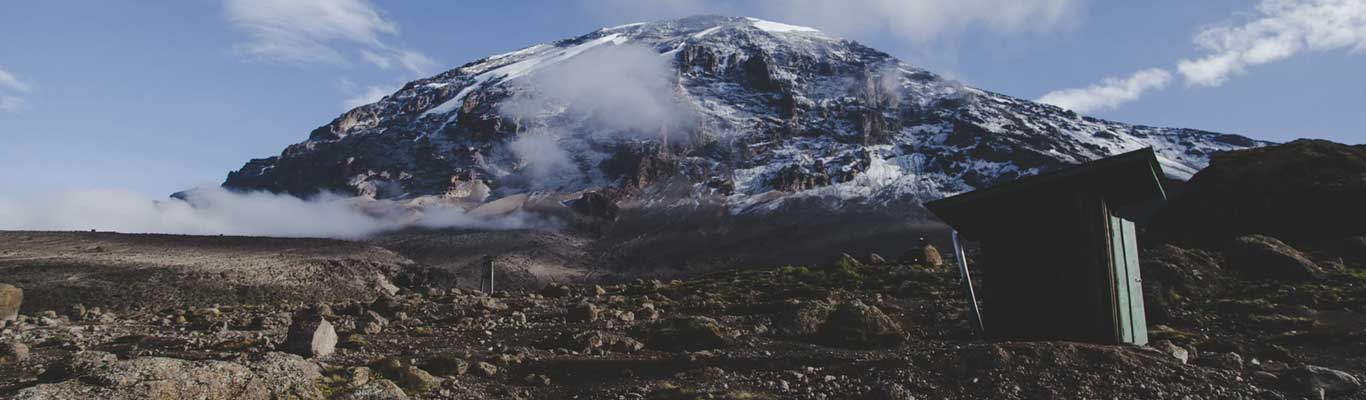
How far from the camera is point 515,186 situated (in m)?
138

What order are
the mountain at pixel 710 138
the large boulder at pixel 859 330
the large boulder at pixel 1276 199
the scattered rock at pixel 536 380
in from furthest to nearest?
the mountain at pixel 710 138 < the large boulder at pixel 1276 199 < the large boulder at pixel 859 330 < the scattered rock at pixel 536 380

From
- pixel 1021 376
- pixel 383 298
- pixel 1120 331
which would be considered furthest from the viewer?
pixel 383 298

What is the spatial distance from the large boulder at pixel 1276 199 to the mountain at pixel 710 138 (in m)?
71.8

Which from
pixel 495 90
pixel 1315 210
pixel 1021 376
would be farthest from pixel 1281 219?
pixel 495 90

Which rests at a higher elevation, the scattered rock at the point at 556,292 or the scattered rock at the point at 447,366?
the scattered rock at the point at 556,292

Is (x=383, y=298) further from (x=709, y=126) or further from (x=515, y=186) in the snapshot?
(x=709, y=126)

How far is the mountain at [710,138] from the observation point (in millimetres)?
126250

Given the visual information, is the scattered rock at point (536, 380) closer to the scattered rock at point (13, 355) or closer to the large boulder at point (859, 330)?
the large boulder at point (859, 330)

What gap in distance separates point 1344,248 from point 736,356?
30913mm

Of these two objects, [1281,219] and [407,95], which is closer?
[1281,219]

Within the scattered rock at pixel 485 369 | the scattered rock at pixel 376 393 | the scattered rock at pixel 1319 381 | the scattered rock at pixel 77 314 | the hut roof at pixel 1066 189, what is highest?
the hut roof at pixel 1066 189

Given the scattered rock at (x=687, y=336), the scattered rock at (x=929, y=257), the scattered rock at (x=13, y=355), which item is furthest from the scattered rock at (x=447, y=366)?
the scattered rock at (x=929, y=257)

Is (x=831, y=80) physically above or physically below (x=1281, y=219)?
above

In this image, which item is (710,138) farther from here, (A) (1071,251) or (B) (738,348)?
(A) (1071,251)
